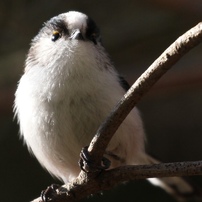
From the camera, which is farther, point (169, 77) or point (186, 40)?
point (169, 77)

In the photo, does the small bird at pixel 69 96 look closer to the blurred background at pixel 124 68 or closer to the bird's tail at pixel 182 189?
the bird's tail at pixel 182 189

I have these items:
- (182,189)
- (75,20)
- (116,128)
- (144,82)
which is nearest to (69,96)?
(75,20)

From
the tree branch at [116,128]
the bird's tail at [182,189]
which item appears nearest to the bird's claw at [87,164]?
the tree branch at [116,128]

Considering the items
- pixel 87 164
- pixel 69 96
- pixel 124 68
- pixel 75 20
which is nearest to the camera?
pixel 87 164

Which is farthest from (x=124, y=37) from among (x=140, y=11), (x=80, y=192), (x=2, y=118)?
(x=80, y=192)

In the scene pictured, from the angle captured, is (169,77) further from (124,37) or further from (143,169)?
(143,169)

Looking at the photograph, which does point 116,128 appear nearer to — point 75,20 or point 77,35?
point 77,35
